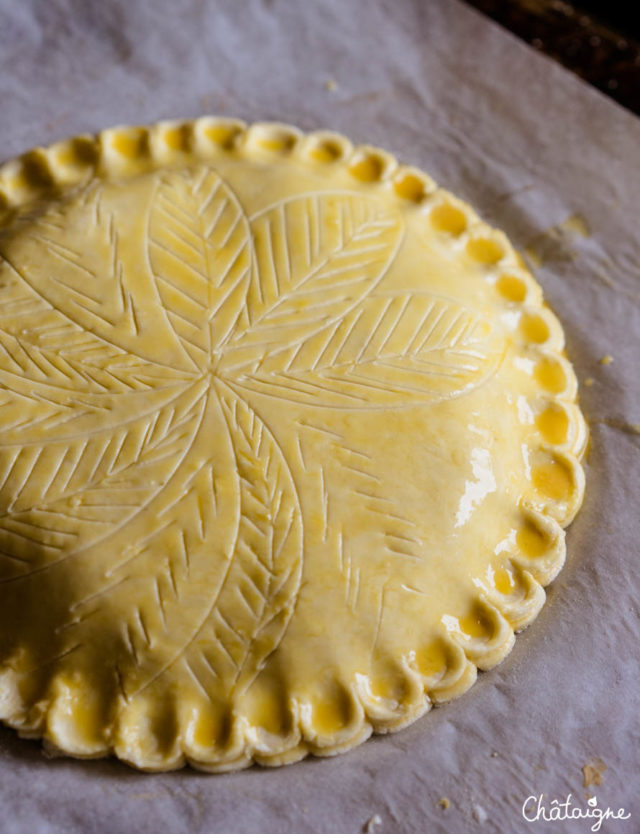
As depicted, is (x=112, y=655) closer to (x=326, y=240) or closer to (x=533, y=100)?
(x=326, y=240)

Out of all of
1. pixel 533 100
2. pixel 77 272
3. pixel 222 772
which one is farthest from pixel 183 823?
pixel 533 100

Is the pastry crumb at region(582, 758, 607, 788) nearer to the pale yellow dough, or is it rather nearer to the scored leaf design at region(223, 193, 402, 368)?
the pale yellow dough

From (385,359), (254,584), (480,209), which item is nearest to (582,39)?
(480,209)

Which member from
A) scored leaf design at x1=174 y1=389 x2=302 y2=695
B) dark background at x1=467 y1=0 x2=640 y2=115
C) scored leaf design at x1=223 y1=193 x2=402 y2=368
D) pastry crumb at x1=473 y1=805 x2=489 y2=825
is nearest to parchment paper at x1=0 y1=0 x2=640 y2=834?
pastry crumb at x1=473 y1=805 x2=489 y2=825

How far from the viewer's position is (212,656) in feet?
6.05

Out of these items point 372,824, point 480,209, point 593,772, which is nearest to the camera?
point 372,824

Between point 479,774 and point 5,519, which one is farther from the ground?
point 479,774

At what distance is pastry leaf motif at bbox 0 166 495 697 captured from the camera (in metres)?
1.86

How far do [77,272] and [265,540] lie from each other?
917 millimetres

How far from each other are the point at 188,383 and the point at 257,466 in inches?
11.6

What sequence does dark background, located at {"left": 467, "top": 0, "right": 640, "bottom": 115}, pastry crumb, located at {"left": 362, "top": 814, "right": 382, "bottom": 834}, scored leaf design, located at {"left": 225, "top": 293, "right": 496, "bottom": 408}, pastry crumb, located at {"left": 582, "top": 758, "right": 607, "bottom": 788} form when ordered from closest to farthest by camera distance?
pastry crumb, located at {"left": 362, "top": 814, "right": 382, "bottom": 834} → pastry crumb, located at {"left": 582, "top": 758, "right": 607, "bottom": 788} → scored leaf design, located at {"left": 225, "top": 293, "right": 496, "bottom": 408} → dark background, located at {"left": 467, "top": 0, "right": 640, "bottom": 115}

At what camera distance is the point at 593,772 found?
194cm

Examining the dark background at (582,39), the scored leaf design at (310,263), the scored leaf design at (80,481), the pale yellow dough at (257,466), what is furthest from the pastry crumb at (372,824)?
the dark background at (582,39)

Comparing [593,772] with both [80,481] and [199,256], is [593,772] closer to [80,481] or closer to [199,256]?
[80,481]
